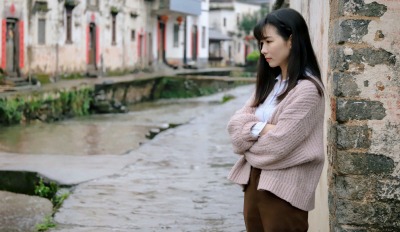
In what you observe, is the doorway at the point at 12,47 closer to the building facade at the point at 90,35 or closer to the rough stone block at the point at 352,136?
the building facade at the point at 90,35

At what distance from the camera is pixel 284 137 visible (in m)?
2.81

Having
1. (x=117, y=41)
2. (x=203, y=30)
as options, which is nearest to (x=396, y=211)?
(x=117, y=41)

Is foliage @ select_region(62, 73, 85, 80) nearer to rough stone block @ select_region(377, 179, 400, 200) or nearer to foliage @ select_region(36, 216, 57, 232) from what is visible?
foliage @ select_region(36, 216, 57, 232)

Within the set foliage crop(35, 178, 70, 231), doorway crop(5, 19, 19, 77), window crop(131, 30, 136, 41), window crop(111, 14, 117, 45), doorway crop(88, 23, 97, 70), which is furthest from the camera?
window crop(131, 30, 136, 41)

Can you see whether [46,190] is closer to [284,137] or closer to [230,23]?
[284,137]

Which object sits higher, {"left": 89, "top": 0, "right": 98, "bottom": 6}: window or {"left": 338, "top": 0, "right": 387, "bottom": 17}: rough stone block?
{"left": 89, "top": 0, "right": 98, "bottom": 6}: window

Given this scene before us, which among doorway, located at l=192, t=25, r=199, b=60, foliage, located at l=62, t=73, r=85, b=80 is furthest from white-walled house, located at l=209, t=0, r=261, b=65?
foliage, located at l=62, t=73, r=85, b=80

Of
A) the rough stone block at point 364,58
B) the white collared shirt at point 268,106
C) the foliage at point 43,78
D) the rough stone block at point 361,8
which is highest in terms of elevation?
the rough stone block at point 361,8

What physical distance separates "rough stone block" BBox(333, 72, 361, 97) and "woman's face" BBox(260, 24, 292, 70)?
52cm

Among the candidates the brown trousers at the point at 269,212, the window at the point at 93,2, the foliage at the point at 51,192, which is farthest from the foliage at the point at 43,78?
the brown trousers at the point at 269,212

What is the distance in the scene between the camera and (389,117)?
341cm

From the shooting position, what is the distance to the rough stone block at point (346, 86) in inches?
134

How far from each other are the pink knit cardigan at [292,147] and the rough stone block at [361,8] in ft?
2.21

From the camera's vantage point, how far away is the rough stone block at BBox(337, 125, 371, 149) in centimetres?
341
